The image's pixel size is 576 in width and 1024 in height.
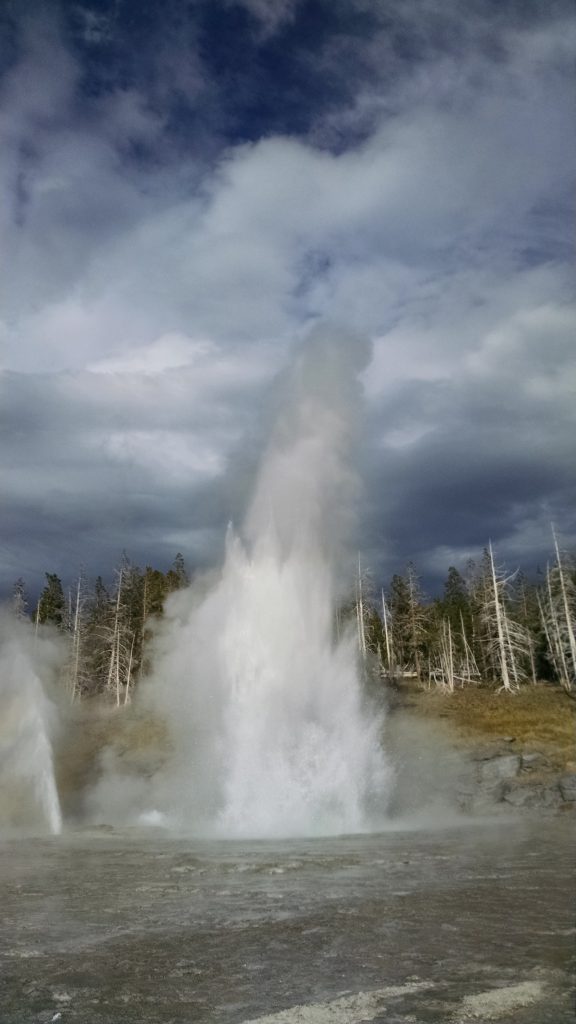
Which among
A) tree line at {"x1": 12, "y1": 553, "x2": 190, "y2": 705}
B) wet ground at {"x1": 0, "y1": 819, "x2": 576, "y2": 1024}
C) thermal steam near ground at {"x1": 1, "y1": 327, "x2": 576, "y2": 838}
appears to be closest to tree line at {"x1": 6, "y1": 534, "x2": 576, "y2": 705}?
tree line at {"x1": 12, "y1": 553, "x2": 190, "y2": 705}

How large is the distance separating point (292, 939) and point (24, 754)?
2475 cm

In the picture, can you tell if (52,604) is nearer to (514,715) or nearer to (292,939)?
(514,715)

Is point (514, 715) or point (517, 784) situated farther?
point (514, 715)

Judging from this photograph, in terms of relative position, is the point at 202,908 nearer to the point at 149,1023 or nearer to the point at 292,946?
the point at 292,946

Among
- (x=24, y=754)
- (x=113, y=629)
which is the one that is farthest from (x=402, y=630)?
(x=24, y=754)

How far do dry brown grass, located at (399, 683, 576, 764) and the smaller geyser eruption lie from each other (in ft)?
62.4

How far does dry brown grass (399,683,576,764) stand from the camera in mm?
35062

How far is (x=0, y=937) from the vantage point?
9242 millimetres

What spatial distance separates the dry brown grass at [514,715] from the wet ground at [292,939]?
19.4 m

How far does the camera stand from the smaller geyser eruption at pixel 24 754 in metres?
29.1

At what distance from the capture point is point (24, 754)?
30.7 metres

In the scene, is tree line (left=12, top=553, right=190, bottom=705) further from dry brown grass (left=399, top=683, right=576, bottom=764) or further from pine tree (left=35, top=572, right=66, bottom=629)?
dry brown grass (left=399, top=683, right=576, bottom=764)

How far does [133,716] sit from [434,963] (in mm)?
44803

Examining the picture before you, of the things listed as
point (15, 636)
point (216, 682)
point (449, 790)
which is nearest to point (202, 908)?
point (216, 682)
